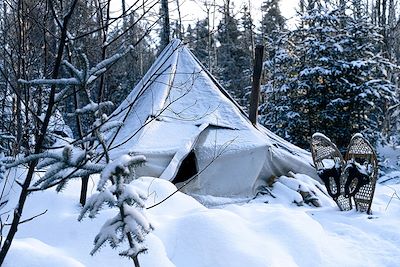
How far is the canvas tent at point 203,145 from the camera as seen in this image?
578 cm

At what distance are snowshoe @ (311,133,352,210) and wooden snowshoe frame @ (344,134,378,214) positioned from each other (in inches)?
6.3

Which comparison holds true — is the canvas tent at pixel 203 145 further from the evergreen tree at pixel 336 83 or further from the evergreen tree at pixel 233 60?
the evergreen tree at pixel 233 60

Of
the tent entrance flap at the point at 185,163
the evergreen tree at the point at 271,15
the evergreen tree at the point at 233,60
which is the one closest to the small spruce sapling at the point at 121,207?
the tent entrance flap at the point at 185,163

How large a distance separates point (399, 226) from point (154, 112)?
3.52 m

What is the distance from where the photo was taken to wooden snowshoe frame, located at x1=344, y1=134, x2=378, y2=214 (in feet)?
17.5

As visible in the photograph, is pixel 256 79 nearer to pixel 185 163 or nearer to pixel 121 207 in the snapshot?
pixel 185 163

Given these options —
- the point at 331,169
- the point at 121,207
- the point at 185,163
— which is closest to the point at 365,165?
the point at 331,169

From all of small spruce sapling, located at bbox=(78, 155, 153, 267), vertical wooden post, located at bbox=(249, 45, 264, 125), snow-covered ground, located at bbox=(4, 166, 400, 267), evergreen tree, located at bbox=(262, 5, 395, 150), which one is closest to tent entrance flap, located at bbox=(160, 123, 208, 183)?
snow-covered ground, located at bbox=(4, 166, 400, 267)

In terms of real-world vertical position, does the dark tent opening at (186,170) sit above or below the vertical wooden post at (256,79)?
below

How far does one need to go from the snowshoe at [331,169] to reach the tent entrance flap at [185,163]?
5.42 feet

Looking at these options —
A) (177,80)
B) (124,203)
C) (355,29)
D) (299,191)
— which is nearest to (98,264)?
(124,203)

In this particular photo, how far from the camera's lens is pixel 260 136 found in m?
6.60

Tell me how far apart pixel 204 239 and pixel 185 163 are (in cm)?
366

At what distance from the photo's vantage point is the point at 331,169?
18.9 ft
